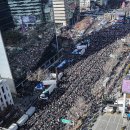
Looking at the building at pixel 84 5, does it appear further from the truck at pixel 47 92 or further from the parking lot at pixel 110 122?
the parking lot at pixel 110 122

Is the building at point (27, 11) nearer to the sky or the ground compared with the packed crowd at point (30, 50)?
nearer to the sky

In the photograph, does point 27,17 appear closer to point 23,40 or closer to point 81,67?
point 23,40

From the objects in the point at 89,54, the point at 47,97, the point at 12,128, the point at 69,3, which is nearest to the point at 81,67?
the point at 89,54

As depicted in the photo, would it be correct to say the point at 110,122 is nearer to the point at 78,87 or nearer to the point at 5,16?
the point at 78,87

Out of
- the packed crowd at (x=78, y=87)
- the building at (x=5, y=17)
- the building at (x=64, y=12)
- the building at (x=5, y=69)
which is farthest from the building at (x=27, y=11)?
the building at (x=64, y=12)

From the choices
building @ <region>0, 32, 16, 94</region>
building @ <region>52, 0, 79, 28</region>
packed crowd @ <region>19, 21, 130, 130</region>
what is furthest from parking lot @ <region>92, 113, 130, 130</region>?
building @ <region>52, 0, 79, 28</region>

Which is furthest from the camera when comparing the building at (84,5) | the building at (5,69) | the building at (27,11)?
the building at (84,5)
